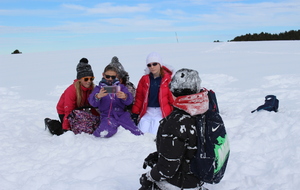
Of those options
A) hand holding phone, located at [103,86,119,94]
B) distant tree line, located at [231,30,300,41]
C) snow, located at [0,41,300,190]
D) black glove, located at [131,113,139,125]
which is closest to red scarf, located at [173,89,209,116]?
snow, located at [0,41,300,190]

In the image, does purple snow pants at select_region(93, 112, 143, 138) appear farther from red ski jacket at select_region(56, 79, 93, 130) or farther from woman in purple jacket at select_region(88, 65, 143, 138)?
red ski jacket at select_region(56, 79, 93, 130)

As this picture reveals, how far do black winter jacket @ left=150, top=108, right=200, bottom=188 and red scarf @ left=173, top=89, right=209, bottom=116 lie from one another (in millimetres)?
56

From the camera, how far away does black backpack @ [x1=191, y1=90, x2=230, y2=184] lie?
226 cm

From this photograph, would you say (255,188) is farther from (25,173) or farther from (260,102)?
(260,102)

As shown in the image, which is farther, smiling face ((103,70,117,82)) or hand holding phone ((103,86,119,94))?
smiling face ((103,70,117,82))

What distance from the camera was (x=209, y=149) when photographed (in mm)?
2266

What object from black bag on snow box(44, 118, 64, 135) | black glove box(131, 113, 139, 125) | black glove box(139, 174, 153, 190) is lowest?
black bag on snow box(44, 118, 64, 135)

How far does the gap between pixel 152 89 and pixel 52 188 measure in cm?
254

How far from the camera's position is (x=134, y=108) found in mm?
5598

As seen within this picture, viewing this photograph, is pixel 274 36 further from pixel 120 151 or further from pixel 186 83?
pixel 186 83

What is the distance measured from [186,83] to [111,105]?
315 centimetres

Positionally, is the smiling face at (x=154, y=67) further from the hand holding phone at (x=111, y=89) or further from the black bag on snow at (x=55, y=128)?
the black bag on snow at (x=55, y=128)

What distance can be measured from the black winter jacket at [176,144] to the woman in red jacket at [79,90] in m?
3.30

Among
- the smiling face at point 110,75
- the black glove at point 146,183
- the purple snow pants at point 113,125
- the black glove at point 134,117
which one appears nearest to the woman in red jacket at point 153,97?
the black glove at point 134,117
